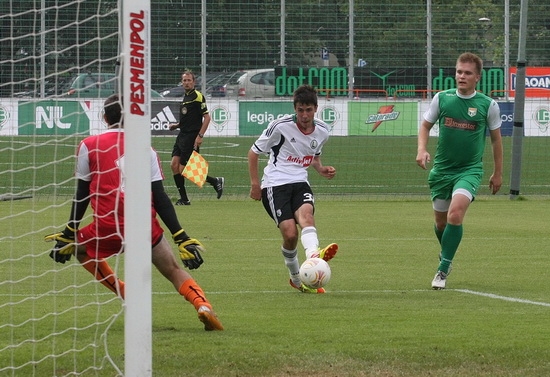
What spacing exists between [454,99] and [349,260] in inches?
97.5

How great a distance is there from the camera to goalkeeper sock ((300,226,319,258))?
30.8 ft

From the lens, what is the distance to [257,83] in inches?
1200

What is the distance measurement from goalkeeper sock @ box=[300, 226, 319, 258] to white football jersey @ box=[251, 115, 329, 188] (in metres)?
0.67

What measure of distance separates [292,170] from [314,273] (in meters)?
1.41

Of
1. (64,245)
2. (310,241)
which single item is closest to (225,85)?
(310,241)

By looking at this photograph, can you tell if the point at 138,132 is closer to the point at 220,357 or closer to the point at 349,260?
the point at 220,357

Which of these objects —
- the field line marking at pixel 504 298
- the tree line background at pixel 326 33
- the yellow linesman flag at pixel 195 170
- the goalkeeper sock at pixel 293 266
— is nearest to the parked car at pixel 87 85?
the goalkeeper sock at pixel 293 266

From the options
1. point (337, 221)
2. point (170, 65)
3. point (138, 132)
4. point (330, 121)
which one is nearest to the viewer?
point (138, 132)

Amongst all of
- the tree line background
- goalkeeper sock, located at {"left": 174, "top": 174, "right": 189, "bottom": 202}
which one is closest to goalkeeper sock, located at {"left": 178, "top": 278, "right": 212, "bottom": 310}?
goalkeeper sock, located at {"left": 174, "top": 174, "right": 189, "bottom": 202}

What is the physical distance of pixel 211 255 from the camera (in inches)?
485

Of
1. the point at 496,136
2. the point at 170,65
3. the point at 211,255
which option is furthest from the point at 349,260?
the point at 170,65

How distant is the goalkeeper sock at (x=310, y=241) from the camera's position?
9.38 metres

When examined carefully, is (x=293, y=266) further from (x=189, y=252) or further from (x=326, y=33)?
(x=326, y=33)

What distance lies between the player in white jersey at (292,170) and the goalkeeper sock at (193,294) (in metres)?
2.16
